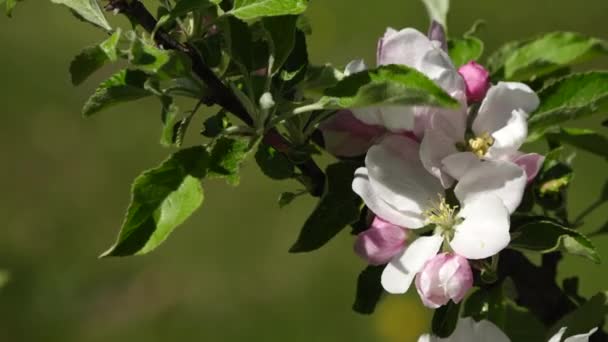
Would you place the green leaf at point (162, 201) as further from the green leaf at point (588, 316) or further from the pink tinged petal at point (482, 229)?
the green leaf at point (588, 316)

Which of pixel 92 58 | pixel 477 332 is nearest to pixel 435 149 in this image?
pixel 477 332

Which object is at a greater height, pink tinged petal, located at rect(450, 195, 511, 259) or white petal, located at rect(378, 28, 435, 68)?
white petal, located at rect(378, 28, 435, 68)

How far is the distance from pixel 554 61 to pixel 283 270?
2107mm

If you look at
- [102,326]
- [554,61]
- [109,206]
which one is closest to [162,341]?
[102,326]

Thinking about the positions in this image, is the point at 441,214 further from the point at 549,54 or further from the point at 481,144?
the point at 549,54

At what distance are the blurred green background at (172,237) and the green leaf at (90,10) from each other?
206 cm

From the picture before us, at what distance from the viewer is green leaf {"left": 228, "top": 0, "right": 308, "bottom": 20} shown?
59 centimetres

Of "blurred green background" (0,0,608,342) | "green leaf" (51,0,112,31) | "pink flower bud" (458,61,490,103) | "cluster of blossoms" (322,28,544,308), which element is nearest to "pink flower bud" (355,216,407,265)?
"cluster of blossoms" (322,28,544,308)

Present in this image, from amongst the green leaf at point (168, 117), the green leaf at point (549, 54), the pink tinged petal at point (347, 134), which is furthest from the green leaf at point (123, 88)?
the green leaf at point (549, 54)

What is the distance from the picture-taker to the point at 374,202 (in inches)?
25.0

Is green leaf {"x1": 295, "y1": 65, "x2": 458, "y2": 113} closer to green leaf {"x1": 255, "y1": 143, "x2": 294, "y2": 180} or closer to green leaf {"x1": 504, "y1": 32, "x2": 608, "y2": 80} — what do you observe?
green leaf {"x1": 255, "y1": 143, "x2": 294, "y2": 180}

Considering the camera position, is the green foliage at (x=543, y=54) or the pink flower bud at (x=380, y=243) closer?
the pink flower bud at (x=380, y=243)

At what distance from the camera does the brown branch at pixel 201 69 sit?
62 centimetres

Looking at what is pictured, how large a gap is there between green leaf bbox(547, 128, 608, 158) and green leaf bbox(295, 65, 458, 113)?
0.22 meters
